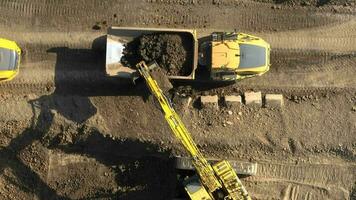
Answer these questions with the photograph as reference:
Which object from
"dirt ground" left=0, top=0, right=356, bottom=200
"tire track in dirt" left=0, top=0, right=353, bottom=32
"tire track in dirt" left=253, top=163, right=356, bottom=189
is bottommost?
"tire track in dirt" left=253, top=163, right=356, bottom=189

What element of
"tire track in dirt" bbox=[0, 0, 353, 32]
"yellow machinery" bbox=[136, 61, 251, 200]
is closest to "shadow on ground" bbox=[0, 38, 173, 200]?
"tire track in dirt" bbox=[0, 0, 353, 32]

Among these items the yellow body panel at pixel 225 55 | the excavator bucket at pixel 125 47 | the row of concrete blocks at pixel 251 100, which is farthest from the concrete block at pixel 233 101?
the excavator bucket at pixel 125 47

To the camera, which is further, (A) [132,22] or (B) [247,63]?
(A) [132,22]

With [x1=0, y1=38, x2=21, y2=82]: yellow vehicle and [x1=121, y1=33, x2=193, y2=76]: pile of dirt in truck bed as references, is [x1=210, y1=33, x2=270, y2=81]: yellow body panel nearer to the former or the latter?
[x1=121, y1=33, x2=193, y2=76]: pile of dirt in truck bed

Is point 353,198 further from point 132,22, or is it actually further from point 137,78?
point 132,22

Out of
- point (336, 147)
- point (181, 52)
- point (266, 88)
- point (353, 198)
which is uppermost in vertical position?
Answer: point (181, 52)

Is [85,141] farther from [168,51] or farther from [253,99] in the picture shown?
[253,99]

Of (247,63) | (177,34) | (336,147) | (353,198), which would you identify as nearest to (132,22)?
(177,34)
